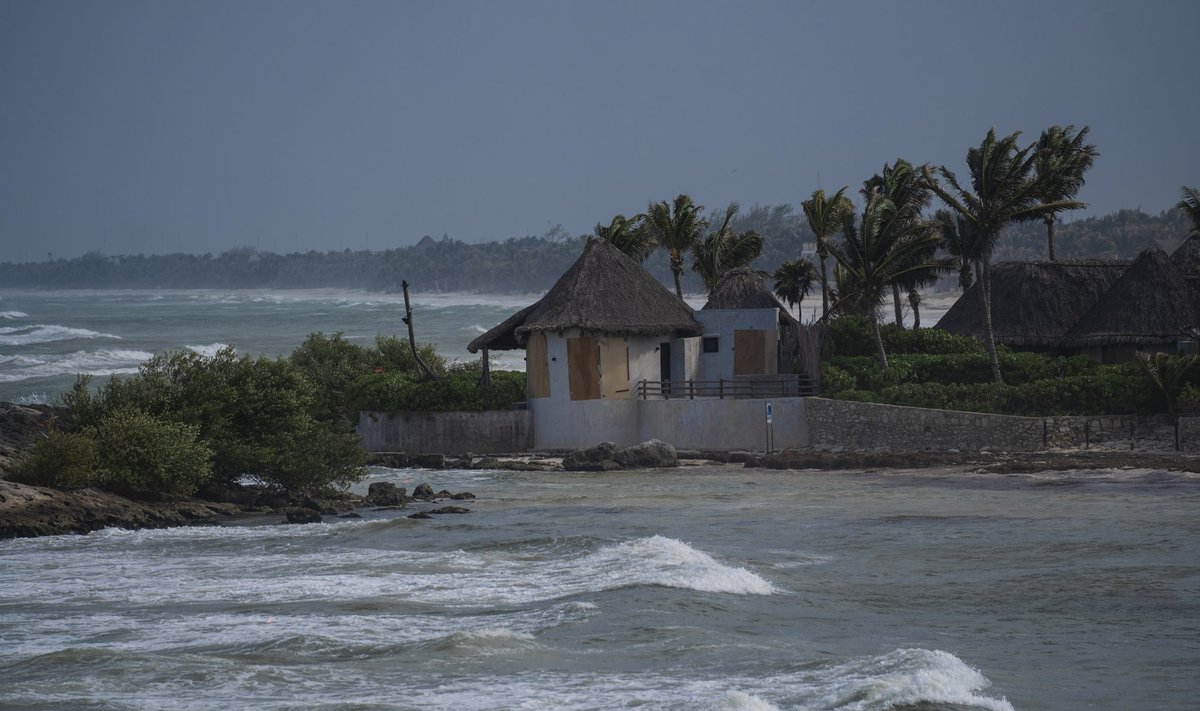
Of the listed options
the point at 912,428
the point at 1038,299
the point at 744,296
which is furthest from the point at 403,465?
the point at 1038,299

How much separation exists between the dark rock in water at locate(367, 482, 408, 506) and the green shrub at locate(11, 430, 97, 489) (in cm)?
506

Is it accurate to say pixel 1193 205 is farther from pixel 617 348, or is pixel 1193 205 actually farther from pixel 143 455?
pixel 143 455

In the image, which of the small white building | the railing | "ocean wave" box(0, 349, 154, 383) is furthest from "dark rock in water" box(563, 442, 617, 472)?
"ocean wave" box(0, 349, 154, 383)

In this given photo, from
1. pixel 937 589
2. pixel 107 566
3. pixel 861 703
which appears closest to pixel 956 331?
pixel 937 589

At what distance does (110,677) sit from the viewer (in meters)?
12.2

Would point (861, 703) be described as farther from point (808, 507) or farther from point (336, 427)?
point (336, 427)

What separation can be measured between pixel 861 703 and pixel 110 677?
6.65m

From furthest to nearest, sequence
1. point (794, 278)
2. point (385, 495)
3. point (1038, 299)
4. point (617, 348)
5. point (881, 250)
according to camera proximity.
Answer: point (794, 278) → point (1038, 299) → point (881, 250) → point (617, 348) → point (385, 495)

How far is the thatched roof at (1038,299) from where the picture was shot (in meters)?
39.0

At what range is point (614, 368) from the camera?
33719 millimetres

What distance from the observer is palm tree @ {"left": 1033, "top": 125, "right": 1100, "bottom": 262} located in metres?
33.2

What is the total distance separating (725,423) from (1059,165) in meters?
11.0

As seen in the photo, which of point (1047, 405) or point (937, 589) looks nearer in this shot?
point (937, 589)

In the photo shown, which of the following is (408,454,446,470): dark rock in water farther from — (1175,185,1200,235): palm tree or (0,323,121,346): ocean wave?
(0,323,121,346): ocean wave
